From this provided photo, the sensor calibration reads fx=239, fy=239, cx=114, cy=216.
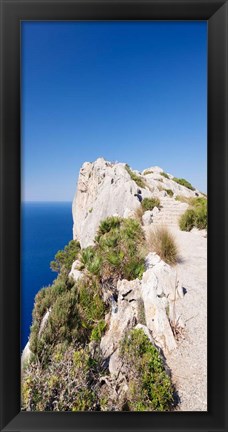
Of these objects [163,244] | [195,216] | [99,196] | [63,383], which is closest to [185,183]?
[195,216]

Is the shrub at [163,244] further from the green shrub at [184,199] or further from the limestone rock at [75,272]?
the limestone rock at [75,272]

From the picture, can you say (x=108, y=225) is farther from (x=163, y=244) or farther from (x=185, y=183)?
(x=185, y=183)

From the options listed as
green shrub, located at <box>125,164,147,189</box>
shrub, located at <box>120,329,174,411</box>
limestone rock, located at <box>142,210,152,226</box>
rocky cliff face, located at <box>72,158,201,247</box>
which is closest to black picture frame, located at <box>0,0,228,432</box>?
shrub, located at <box>120,329,174,411</box>

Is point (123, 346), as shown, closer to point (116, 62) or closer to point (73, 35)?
point (116, 62)

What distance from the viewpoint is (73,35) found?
147 cm

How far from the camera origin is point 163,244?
4.99 feet

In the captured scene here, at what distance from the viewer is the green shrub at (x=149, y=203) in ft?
5.59

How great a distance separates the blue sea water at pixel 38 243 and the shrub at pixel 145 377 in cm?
59

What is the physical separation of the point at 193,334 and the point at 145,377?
1.19 ft

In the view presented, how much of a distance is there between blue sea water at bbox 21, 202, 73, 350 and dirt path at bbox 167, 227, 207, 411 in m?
0.82

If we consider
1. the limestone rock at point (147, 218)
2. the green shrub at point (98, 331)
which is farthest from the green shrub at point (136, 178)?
the green shrub at point (98, 331)
